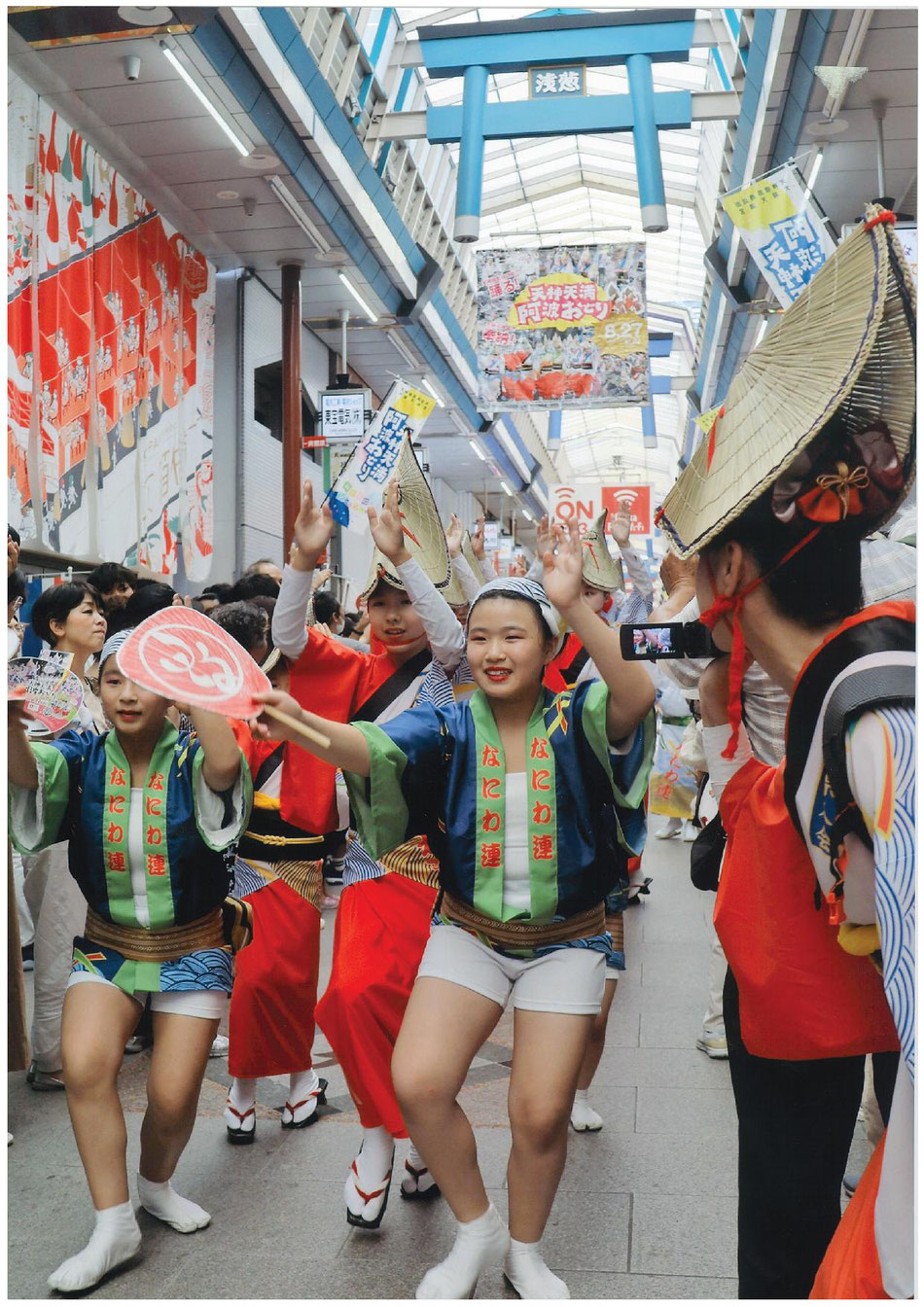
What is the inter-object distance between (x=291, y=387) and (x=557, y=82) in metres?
3.35

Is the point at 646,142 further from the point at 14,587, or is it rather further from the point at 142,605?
the point at 14,587

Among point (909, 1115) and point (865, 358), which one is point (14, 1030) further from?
point (865, 358)

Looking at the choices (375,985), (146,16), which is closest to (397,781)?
(375,985)

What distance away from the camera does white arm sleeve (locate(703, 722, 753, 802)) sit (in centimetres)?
189

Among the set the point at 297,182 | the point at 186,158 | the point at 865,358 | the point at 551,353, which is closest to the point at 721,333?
the point at 551,353

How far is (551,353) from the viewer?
33.4 feet

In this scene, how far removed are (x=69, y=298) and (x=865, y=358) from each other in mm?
6620

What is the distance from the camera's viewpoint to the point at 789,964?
5.06ft

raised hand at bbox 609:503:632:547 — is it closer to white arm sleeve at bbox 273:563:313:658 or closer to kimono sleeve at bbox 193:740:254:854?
white arm sleeve at bbox 273:563:313:658

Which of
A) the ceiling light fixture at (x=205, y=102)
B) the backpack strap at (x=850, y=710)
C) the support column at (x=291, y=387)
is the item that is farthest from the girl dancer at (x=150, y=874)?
the support column at (x=291, y=387)

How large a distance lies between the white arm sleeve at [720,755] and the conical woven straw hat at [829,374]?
47cm

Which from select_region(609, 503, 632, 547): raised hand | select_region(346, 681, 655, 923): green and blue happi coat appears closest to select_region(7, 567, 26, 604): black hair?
select_region(346, 681, 655, 923): green and blue happi coat

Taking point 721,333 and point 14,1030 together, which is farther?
point 721,333

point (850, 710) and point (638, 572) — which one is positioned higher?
point (638, 572)
